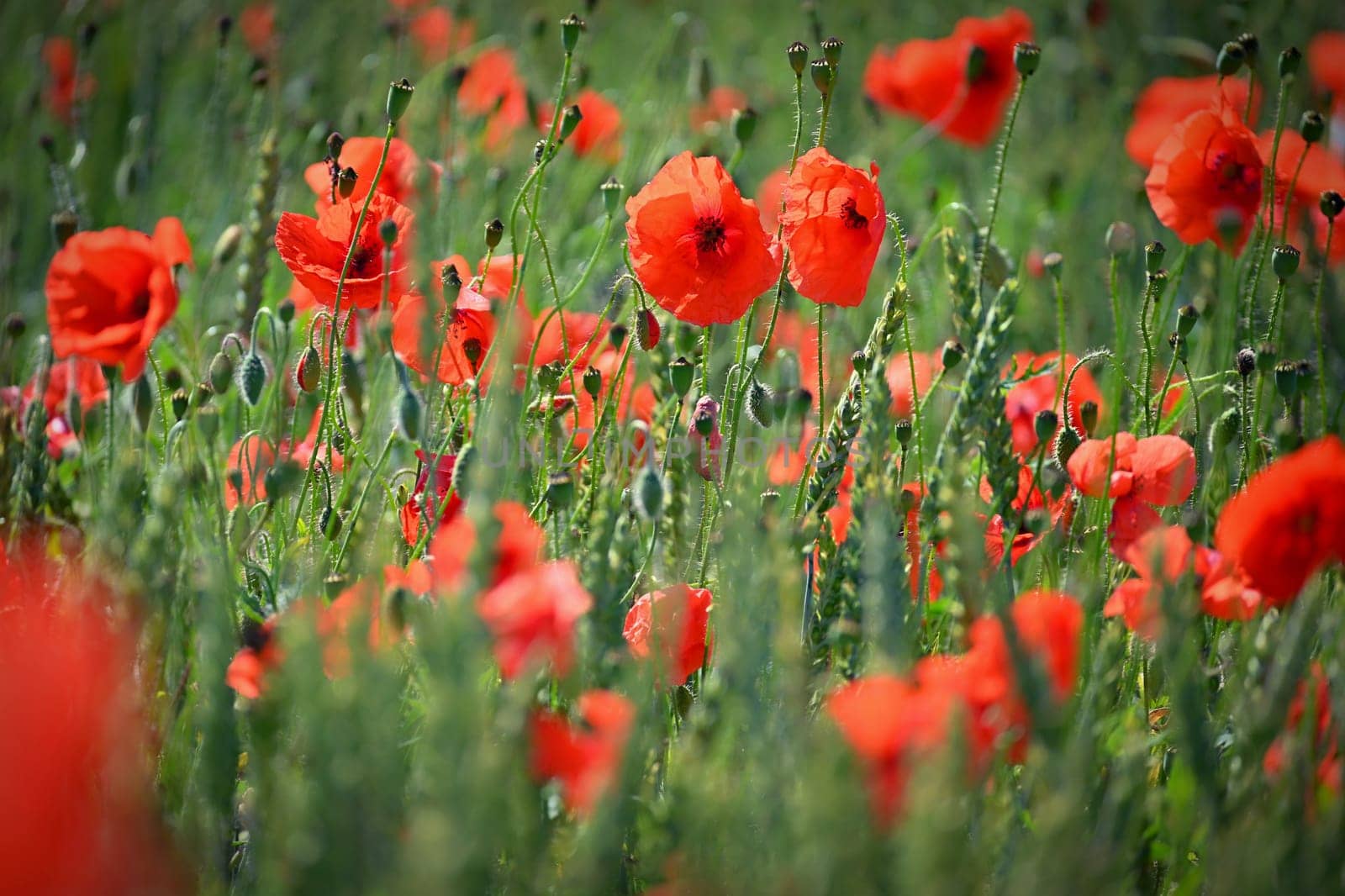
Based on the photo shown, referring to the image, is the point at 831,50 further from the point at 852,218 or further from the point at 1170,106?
the point at 1170,106

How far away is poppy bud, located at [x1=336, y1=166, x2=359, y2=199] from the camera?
1.66m

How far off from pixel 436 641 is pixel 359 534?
33.2 inches

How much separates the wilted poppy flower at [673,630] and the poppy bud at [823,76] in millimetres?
691

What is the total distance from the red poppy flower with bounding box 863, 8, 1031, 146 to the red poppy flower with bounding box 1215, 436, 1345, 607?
2018 mm

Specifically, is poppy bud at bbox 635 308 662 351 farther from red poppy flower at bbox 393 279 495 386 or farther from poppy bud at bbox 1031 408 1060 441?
poppy bud at bbox 1031 408 1060 441

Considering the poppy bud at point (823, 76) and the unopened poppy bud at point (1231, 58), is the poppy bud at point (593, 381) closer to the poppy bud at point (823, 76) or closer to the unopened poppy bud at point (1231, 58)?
the poppy bud at point (823, 76)

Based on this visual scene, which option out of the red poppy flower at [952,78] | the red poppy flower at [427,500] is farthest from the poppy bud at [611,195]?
the red poppy flower at [952,78]

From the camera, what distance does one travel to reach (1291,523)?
1.17 metres

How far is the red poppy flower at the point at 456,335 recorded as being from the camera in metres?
1.63

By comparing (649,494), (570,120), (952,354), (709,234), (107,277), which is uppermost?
(570,120)

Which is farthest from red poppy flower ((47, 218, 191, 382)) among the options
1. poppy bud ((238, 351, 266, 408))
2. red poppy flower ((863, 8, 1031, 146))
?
red poppy flower ((863, 8, 1031, 146))

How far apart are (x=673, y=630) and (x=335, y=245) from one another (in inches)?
30.4

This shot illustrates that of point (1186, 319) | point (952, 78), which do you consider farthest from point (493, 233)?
point (952, 78)

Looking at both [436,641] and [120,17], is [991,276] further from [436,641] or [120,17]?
[120,17]
